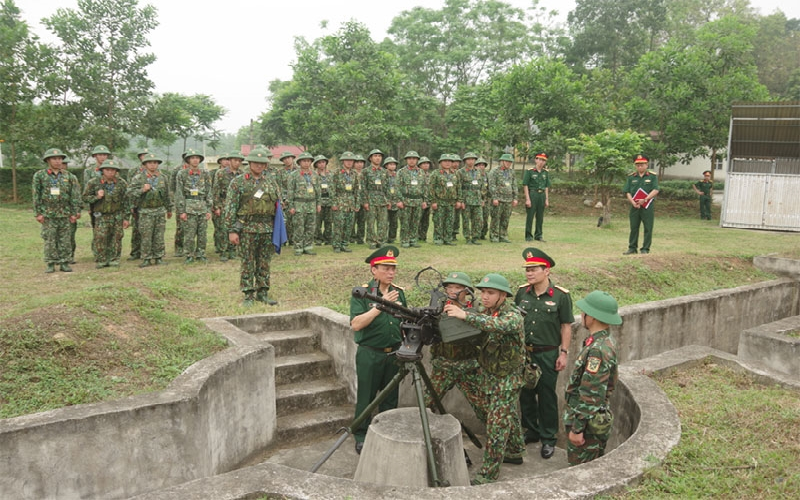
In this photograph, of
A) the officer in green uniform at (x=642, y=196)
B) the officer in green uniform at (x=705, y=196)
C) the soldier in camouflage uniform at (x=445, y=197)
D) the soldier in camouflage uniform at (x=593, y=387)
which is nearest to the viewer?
the soldier in camouflage uniform at (x=593, y=387)

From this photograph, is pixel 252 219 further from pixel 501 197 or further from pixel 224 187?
pixel 501 197

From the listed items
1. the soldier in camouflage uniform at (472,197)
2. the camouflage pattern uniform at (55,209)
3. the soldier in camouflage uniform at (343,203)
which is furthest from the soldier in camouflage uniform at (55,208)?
the soldier in camouflage uniform at (472,197)

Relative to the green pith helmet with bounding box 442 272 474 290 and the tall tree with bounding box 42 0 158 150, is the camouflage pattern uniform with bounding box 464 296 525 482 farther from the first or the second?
the tall tree with bounding box 42 0 158 150

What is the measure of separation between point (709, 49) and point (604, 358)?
20.9 meters

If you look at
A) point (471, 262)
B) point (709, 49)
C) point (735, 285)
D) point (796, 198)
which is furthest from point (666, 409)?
point (709, 49)

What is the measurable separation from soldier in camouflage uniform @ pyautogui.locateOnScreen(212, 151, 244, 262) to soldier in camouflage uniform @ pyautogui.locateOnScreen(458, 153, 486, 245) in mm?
4400

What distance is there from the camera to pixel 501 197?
41.3 ft

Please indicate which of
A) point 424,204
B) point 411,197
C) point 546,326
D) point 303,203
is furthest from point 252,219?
point 424,204

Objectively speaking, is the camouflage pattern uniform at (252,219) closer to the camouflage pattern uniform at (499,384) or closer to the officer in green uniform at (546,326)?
the officer in green uniform at (546,326)

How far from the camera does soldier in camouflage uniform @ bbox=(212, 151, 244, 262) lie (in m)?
10.2

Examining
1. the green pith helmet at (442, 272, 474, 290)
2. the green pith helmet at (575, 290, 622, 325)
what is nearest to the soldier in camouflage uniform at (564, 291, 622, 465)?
the green pith helmet at (575, 290, 622, 325)

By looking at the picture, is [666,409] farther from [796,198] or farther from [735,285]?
[796,198]

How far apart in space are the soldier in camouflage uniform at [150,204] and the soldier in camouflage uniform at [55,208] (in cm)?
89

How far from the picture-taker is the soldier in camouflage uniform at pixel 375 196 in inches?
455
